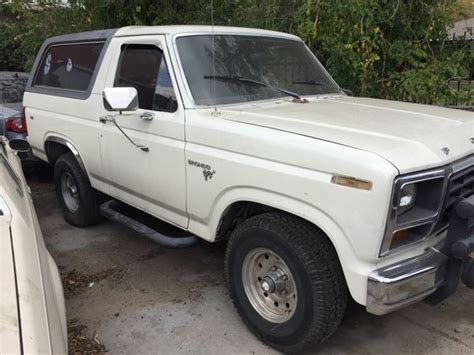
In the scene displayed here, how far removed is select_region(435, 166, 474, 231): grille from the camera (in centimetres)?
276

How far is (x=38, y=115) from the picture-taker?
5430 millimetres

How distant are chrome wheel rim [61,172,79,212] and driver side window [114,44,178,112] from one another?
1.49m

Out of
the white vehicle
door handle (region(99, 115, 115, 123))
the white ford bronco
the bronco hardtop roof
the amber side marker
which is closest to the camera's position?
the white vehicle

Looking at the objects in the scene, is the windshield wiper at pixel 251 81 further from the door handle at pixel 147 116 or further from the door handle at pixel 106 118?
the door handle at pixel 106 118

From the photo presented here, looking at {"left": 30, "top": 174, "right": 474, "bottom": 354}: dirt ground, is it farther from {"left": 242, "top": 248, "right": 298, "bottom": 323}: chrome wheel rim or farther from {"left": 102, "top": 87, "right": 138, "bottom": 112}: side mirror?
{"left": 102, "top": 87, "right": 138, "bottom": 112}: side mirror

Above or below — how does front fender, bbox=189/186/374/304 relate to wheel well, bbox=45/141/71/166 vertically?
above

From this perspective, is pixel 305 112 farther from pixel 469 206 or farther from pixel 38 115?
pixel 38 115

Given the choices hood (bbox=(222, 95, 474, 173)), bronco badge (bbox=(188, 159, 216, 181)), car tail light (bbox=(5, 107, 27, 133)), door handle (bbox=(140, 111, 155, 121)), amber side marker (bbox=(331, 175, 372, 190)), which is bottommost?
car tail light (bbox=(5, 107, 27, 133))

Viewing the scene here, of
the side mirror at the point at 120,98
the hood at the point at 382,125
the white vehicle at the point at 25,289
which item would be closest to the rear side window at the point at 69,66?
the side mirror at the point at 120,98

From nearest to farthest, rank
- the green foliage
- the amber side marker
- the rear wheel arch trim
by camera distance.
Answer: the amber side marker → the rear wheel arch trim → the green foliage

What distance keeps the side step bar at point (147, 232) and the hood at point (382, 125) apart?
1.03 metres

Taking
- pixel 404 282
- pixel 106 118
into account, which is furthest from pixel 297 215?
pixel 106 118

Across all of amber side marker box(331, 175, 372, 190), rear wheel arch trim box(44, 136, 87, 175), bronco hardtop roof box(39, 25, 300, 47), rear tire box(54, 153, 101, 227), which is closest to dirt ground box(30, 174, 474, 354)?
rear tire box(54, 153, 101, 227)

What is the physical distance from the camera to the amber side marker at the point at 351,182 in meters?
2.47
